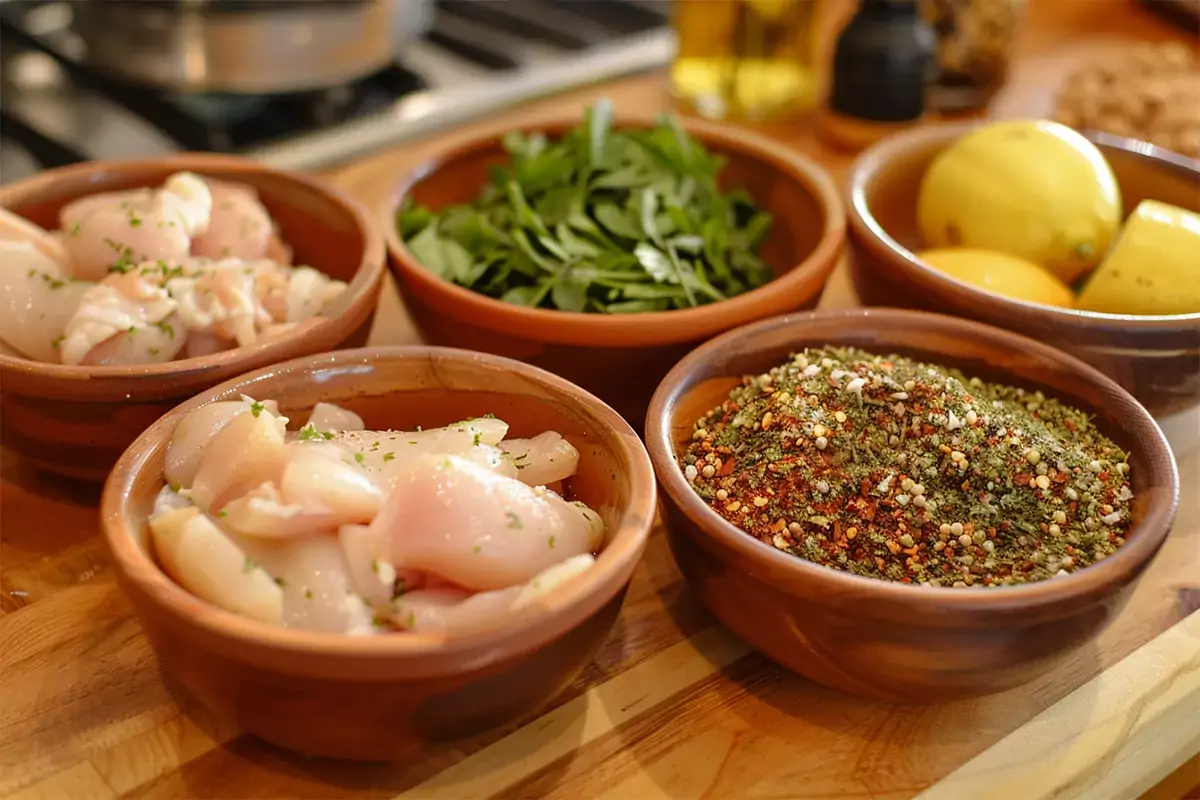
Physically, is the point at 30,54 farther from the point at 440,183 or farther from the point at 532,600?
the point at 532,600

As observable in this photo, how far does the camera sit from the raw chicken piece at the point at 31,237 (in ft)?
3.84

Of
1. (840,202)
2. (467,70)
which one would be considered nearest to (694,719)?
(840,202)

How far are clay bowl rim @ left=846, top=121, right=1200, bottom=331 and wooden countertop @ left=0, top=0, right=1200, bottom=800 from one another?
261 millimetres

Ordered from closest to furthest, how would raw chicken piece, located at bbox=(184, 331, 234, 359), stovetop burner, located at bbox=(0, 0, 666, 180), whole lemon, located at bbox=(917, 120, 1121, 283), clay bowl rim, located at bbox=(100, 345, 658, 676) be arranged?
clay bowl rim, located at bbox=(100, 345, 658, 676)
raw chicken piece, located at bbox=(184, 331, 234, 359)
whole lemon, located at bbox=(917, 120, 1121, 283)
stovetop burner, located at bbox=(0, 0, 666, 180)

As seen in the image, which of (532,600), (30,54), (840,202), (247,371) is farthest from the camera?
(30,54)

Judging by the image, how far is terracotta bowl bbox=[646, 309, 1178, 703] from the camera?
83 centimetres

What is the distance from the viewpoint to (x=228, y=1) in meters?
1.59

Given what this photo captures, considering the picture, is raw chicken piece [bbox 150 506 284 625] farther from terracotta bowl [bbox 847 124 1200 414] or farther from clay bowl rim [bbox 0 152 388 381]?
terracotta bowl [bbox 847 124 1200 414]

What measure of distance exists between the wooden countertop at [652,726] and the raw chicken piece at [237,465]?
0.19 m

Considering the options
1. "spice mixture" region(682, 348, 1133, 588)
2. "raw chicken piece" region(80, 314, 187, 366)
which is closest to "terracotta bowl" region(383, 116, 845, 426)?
"spice mixture" region(682, 348, 1133, 588)

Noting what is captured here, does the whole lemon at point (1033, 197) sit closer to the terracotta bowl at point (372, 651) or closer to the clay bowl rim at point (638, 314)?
the clay bowl rim at point (638, 314)

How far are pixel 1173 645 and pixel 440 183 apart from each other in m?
1.01

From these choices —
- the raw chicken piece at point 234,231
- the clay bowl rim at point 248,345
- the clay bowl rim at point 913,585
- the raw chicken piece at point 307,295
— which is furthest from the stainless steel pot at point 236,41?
the clay bowl rim at point 913,585

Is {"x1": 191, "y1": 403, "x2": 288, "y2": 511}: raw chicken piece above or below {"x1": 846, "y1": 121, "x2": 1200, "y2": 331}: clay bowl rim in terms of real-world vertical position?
below
